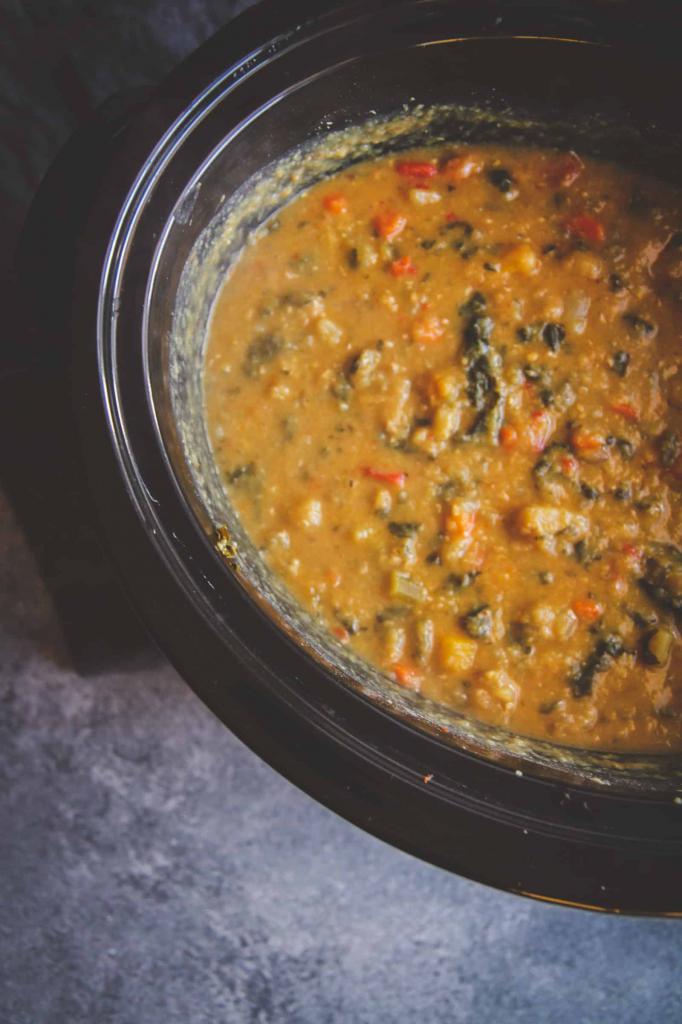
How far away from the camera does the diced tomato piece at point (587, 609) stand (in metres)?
2.12

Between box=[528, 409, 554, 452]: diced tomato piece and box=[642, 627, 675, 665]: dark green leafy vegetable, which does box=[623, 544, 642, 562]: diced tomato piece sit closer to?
box=[642, 627, 675, 665]: dark green leafy vegetable

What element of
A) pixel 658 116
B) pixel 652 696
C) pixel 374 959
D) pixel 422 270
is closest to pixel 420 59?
pixel 422 270

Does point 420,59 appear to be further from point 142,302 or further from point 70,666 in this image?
point 70,666

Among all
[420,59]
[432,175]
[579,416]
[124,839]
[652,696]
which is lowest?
[124,839]

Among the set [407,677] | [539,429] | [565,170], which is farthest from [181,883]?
[565,170]

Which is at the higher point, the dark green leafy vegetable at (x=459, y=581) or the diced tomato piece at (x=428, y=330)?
the diced tomato piece at (x=428, y=330)

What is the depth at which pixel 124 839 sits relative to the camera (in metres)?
2.44

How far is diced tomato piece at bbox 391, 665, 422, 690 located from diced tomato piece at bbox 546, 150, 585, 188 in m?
1.18

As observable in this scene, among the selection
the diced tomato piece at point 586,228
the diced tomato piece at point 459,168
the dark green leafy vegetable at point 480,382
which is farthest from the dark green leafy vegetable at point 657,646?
the diced tomato piece at point 459,168

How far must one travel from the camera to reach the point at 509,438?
84.2 inches

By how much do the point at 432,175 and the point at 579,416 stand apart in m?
0.66

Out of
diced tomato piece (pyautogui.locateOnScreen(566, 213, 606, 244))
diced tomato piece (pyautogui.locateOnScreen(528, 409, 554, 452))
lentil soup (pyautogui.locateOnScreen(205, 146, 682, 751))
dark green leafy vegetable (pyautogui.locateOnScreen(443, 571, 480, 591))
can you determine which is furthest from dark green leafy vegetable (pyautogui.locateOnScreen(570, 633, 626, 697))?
diced tomato piece (pyautogui.locateOnScreen(566, 213, 606, 244))

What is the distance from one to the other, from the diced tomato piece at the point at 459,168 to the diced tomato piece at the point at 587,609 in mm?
1006

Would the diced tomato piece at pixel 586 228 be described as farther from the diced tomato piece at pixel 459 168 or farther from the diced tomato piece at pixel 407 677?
the diced tomato piece at pixel 407 677
